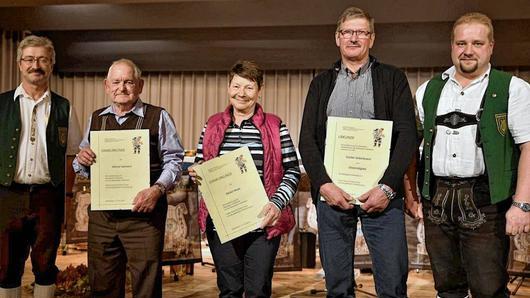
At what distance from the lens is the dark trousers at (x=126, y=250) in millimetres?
2592

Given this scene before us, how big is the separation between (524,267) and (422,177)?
2.19m

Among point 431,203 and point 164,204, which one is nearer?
point 431,203

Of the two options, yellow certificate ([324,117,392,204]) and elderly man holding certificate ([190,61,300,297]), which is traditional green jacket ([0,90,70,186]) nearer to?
elderly man holding certificate ([190,61,300,297])

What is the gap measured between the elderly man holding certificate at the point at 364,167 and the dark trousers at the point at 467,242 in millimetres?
154

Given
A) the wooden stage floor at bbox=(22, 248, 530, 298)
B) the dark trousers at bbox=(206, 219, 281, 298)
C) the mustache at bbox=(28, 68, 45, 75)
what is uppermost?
the mustache at bbox=(28, 68, 45, 75)

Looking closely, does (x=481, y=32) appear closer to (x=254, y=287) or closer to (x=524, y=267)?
(x=254, y=287)

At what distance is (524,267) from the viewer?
4047 millimetres

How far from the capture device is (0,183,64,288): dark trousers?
114 inches

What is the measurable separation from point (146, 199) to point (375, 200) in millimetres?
1002

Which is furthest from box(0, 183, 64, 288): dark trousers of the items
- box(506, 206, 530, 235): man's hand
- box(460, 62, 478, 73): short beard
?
box(506, 206, 530, 235): man's hand

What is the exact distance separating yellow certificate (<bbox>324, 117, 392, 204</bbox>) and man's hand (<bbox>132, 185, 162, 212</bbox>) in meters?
0.80

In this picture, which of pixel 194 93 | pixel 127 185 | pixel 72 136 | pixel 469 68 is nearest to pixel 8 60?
pixel 194 93

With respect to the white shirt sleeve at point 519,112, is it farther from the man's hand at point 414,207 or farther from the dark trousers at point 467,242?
the man's hand at point 414,207

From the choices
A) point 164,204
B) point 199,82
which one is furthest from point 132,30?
point 164,204
